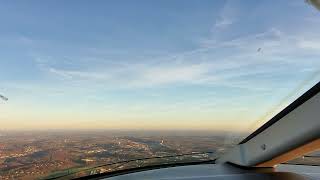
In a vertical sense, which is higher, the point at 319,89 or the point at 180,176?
the point at 319,89

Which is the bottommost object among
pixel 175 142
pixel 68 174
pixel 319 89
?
pixel 68 174

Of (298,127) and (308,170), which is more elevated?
(298,127)

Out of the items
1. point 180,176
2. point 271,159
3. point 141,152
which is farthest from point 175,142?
point 271,159

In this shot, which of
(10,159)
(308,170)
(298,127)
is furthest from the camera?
(10,159)

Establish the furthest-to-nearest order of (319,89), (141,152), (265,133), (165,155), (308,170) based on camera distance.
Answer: (141,152) < (165,155) < (308,170) < (265,133) < (319,89)

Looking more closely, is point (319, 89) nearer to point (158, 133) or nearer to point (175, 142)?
point (175, 142)

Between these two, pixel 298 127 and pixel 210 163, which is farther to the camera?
pixel 210 163

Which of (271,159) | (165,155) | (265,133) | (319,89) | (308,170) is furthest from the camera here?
(165,155)

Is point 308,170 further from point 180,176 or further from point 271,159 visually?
point 180,176

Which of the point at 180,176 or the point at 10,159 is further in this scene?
the point at 10,159
